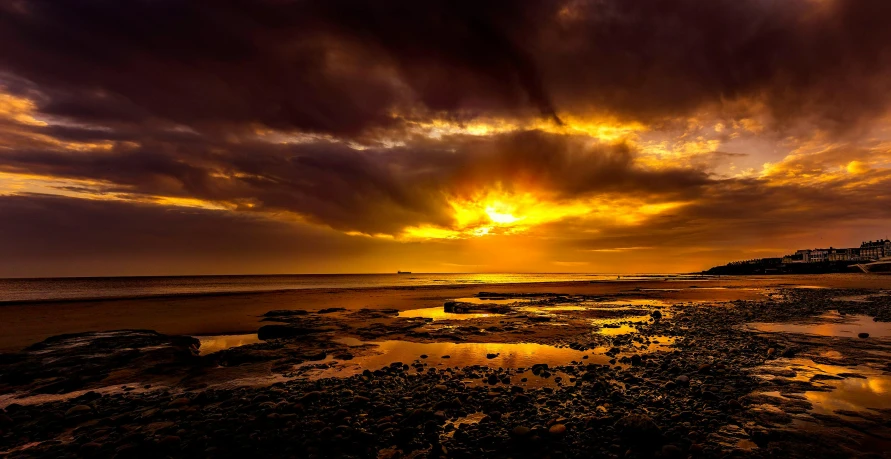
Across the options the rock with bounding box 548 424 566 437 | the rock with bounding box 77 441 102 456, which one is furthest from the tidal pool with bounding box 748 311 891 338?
the rock with bounding box 77 441 102 456

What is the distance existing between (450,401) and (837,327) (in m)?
20.1

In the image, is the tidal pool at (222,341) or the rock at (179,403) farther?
the tidal pool at (222,341)

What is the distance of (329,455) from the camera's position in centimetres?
611

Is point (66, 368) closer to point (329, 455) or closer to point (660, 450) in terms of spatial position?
point (329, 455)

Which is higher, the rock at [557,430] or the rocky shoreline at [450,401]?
the rock at [557,430]

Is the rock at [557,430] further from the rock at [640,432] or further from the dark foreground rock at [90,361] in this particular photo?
the dark foreground rock at [90,361]

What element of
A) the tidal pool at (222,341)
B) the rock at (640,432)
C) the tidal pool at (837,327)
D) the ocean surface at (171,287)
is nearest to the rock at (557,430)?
the rock at (640,432)

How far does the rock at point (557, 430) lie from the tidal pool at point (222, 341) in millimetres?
14132

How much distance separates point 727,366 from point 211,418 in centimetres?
1332

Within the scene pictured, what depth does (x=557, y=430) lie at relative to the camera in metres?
6.47

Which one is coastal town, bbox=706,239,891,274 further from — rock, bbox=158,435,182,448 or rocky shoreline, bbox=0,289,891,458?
rock, bbox=158,435,182,448

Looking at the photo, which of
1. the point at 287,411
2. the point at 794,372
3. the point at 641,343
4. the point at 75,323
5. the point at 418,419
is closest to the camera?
the point at 418,419

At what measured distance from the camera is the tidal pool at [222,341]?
15645 millimetres

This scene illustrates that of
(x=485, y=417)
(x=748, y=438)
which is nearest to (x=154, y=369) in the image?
(x=485, y=417)
